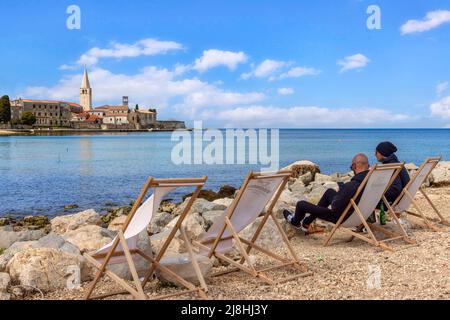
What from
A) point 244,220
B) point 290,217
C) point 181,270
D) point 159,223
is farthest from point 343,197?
point 159,223

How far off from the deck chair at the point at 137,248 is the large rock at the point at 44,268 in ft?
1.61

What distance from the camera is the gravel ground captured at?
445 centimetres

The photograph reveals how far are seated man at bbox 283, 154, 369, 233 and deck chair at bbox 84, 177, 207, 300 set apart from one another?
105 inches

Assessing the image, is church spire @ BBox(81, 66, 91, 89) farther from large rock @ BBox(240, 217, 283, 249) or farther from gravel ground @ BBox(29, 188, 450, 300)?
gravel ground @ BBox(29, 188, 450, 300)

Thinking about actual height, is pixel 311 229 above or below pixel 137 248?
below

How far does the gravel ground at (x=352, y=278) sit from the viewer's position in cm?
445

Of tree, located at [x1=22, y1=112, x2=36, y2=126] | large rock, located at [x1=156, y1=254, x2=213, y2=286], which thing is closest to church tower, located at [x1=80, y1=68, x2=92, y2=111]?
tree, located at [x1=22, y1=112, x2=36, y2=126]

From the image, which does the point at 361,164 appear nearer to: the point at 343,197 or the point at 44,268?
the point at 343,197

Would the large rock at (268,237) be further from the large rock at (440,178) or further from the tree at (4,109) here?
the tree at (4,109)

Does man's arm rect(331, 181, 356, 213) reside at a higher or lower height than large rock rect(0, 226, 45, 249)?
higher

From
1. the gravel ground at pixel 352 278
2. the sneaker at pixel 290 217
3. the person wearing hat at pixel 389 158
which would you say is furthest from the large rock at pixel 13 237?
the person wearing hat at pixel 389 158

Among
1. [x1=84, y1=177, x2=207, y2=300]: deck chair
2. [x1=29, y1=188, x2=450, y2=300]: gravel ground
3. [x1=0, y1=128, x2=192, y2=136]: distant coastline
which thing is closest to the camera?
[x1=84, y1=177, x2=207, y2=300]: deck chair

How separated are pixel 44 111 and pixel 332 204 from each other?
135m

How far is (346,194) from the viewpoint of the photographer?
658cm
